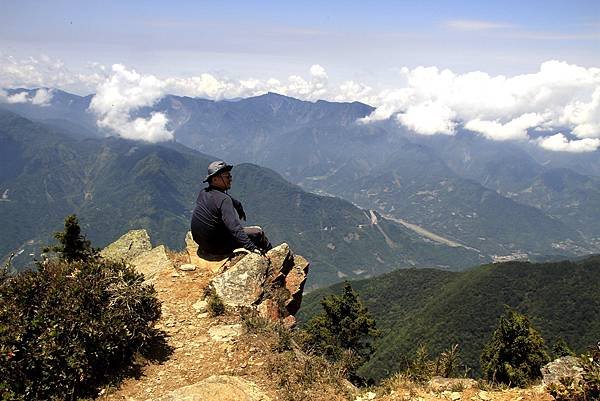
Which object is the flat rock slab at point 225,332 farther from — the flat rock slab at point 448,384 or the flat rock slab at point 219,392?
the flat rock slab at point 448,384

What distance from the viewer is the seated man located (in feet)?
41.1

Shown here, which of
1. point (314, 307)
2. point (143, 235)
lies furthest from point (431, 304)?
point (143, 235)

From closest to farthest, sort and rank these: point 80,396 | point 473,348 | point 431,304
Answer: point 80,396, point 473,348, point 431,304

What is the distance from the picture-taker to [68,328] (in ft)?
25.6

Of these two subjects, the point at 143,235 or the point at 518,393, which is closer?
the point at 518,393

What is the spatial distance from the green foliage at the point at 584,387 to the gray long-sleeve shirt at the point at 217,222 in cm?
863

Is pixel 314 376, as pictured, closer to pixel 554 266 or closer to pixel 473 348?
pixel 473 348

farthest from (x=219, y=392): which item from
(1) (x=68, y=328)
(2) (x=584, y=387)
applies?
(2) (x=584, y=387)

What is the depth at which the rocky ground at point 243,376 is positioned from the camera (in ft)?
26.2

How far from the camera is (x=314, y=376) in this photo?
8.49 metres

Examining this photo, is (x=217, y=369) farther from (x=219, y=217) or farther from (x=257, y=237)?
(x=257, y=237)

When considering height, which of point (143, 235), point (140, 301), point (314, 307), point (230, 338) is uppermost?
point (140, 301)

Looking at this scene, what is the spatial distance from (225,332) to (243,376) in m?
2.03

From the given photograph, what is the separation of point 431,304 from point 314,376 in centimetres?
14911
